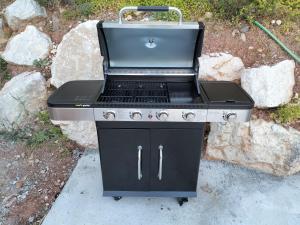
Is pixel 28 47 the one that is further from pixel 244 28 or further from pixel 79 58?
pixel 244 28

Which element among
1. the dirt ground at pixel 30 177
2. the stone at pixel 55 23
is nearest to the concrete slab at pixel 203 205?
the dirt ground at pixel 30 177

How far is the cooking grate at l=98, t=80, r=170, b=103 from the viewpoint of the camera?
5.94 ft

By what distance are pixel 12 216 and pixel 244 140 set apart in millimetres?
2124

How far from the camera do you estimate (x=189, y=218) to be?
208 cm

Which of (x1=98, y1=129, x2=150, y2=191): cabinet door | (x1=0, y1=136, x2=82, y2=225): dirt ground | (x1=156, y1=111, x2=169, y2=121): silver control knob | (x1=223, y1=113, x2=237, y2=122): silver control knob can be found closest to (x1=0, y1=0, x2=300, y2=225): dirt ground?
(x1=0, y1=136, x2=82, y2=225): dirt ground

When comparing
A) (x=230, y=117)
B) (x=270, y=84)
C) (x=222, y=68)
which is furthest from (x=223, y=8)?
(x=230, y=117)

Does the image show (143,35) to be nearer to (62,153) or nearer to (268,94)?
(268,94)

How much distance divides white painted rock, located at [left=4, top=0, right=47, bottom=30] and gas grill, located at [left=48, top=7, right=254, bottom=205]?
6.13ft

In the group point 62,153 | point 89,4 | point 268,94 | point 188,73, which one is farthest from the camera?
point 89,4

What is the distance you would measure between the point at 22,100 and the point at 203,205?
7.23 feet

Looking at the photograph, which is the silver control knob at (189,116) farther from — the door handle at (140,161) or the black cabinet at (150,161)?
the door handle at (140,161)

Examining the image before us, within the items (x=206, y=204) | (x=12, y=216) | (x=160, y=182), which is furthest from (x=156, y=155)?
(x=12, y=216)

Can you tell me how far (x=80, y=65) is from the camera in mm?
2842

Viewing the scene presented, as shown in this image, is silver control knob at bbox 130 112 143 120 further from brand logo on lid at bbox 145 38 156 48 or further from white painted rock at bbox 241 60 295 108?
white painted rock at bbox 241 60 295 108
